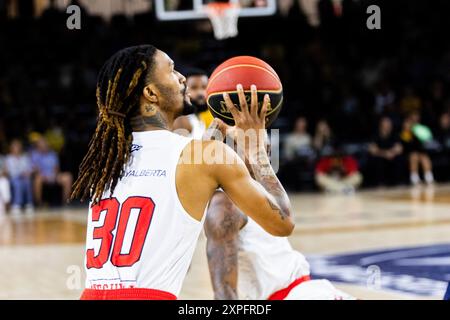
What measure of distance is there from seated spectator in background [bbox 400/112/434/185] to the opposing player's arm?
42.6 ft

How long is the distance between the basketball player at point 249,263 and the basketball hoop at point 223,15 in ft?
34.9

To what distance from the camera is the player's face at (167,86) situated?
2943 millimetres

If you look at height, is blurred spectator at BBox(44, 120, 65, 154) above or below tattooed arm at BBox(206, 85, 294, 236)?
below

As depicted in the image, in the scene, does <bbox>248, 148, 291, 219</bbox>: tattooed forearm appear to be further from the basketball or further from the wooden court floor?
the wooden court floor

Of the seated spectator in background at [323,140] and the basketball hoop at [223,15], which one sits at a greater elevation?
the basketball hoop at [223,15]

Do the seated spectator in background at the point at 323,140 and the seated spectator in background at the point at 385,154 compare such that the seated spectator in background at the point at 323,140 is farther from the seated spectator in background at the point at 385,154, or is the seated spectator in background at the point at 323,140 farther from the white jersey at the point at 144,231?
the white jersey at the point at 144,231

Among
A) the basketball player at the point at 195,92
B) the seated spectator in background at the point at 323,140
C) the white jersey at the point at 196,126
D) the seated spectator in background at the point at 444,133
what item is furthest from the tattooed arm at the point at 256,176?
the seated spectator in background at the point at 444,133

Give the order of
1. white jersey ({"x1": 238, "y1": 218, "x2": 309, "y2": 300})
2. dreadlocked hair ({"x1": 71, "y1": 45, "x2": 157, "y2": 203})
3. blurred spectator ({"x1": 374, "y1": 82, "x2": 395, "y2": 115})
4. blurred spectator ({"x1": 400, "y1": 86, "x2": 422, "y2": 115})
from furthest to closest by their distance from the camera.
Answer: blurred spectator ({"x1": 374, "y1": 82, "x2": 395, "y2": 115})
blurred spectator ({"x1": 400, "y1": 86, "x2": 422, "y2": 115})
white jersey ({"x1": 238, "y1": 218, "x2": 309, "y2": 300})
dreadlocked hair ({"x1": 71, "y1": 45, "x2": 157, "y2": 203})

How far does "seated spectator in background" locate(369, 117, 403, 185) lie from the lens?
16.6 meters

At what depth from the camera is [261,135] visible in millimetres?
3039

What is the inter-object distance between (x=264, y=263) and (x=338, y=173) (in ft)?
38.0

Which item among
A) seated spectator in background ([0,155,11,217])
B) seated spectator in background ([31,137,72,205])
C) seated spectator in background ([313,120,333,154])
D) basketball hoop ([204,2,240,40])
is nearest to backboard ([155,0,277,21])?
basketball hoop ([204,2,240,40])

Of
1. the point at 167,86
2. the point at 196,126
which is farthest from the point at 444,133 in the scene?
the point at 167,86
